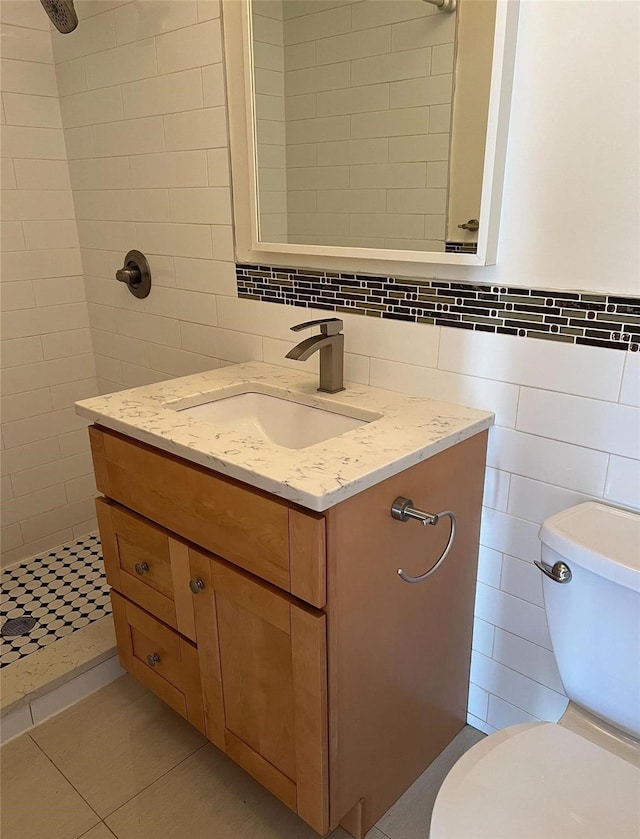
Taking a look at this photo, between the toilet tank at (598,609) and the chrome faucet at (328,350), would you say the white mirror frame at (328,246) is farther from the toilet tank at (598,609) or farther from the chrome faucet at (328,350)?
the toilet tank at (598,609)

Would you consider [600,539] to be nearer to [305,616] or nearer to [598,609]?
[598,609]

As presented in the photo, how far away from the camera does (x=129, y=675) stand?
1.78 meters

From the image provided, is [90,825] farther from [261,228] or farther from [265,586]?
[261,228]

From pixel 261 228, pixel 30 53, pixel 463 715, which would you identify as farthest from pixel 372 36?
pixel 463 715

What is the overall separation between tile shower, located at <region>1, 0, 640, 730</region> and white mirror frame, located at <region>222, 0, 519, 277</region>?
0.11 feet

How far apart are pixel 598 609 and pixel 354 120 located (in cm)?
112

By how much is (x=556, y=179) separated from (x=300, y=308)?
69cm

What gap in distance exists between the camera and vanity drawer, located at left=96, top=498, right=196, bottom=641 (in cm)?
131

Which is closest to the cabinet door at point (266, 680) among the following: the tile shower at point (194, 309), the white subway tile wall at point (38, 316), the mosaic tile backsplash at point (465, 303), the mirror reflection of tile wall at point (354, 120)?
the tile shower at point (194, 309)

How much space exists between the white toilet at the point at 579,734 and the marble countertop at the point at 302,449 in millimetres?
286

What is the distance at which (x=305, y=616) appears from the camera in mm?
1033

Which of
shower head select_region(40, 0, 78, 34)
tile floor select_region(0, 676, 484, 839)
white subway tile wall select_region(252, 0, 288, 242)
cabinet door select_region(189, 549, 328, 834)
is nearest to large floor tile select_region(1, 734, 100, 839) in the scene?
tile floor select_region(0, 676, 484, 839)

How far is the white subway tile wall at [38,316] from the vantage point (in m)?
1.97

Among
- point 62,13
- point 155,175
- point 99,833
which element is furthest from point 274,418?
point 62,13
